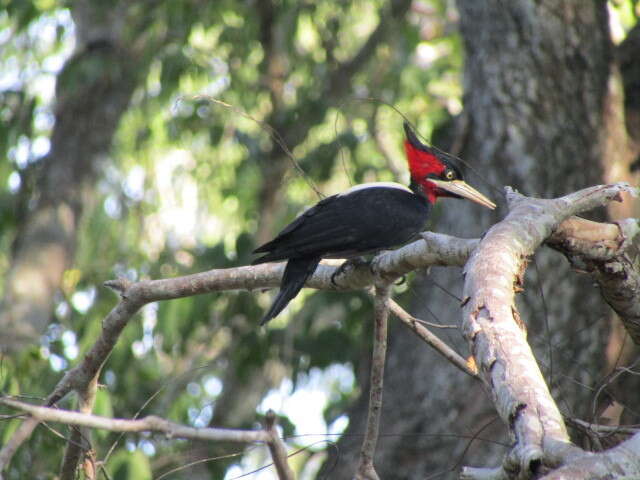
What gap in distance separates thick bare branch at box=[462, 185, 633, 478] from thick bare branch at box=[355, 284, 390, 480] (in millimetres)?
497

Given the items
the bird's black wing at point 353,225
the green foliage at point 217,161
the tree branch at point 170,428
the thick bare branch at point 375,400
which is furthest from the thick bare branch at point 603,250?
the green foliage at point 217,161

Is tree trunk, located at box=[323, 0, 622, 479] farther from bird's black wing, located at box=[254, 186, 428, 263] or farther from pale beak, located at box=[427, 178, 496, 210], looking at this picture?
bird's black wing, located at box=[254, 186, 428, 263]

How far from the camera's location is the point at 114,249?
8.55 meters

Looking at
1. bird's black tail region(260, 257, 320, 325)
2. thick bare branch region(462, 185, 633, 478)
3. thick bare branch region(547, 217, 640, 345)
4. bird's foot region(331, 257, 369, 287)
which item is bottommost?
bird's black tail region(260, 257, 320, 325)

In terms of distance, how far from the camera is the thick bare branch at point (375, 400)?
264cm

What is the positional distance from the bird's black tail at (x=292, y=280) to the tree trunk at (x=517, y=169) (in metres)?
1.46

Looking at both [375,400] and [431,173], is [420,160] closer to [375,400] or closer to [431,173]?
[431,173]

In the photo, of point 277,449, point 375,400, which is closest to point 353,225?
point 375,400

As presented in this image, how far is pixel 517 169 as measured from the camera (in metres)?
5.04

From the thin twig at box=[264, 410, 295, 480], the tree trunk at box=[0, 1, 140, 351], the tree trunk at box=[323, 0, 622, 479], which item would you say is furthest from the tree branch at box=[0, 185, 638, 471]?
the tree trunk at box=[0, 1, 140, 351]

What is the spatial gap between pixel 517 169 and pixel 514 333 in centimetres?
312

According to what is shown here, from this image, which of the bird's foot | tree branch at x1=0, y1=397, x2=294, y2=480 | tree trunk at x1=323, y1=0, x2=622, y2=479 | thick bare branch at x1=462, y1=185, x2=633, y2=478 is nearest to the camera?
tree branch at x1=0, y1=397, x2=294, y2=480

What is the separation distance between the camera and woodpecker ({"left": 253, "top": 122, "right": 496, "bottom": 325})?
11.6ft

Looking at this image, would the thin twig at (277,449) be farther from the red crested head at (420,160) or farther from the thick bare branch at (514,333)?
the red crested head at (420,160)
